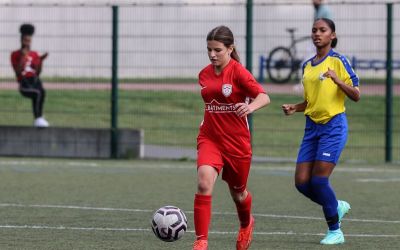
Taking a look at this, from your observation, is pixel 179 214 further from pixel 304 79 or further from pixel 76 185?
pixel 76 185

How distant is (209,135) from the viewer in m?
9.59

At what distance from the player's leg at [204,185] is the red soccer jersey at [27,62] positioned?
Answer: 1187 cm

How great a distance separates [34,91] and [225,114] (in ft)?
39.3

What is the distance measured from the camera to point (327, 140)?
10.5 metres

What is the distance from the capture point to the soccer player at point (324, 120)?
34.6 feet

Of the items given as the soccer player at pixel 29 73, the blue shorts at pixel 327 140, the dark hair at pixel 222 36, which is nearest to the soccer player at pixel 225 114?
the dark hair at pixel 222 36

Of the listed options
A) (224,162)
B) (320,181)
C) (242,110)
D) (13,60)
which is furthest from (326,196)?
(13,60)

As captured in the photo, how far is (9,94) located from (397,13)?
23.2 ft

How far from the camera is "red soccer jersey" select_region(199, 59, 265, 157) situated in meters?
9.45

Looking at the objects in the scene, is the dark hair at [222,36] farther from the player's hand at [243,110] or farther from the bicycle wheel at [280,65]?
the bicycle wheel at [280,65]

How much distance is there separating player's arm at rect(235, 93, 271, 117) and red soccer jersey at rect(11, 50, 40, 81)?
39.4 feet

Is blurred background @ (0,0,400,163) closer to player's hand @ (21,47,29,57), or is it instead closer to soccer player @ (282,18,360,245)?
player's hand @ (21,47,29,57)

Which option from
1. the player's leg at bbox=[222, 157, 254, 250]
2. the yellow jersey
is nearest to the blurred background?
the yellow jersey

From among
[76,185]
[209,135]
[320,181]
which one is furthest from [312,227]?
[76,185]
